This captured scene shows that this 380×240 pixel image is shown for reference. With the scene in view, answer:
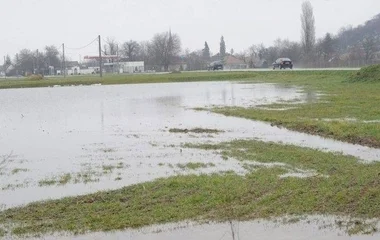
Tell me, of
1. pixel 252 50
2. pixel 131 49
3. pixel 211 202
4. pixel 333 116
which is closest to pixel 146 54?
pixel 131 49

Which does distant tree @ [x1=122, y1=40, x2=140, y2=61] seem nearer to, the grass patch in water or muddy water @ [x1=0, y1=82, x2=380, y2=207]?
muddy water @ [x1=0, y1=82, x2=380, y2=207]

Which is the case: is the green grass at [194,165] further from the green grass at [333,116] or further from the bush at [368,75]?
the bush at [368,75]

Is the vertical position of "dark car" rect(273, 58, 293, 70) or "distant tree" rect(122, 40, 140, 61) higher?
"distant tree" rect(122, 40, 140, 61)

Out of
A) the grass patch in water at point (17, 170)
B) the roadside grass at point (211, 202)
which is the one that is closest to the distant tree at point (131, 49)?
the grass patch in water at point (17, 170)

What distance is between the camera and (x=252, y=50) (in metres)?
175

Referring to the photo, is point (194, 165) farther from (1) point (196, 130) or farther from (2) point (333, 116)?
(2) point (333, 116)

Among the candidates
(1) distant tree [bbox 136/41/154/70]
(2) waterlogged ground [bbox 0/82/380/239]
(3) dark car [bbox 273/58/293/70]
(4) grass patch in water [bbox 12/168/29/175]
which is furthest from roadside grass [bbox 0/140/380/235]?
(1) distant tree [bbox 136/41/154/70]

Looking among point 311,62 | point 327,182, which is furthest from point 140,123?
point 311,62

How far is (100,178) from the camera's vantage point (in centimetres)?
1223

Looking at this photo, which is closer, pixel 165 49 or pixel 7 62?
pixel 165 49

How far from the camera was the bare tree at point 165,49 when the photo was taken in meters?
138

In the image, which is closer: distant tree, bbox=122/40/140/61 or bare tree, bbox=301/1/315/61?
bare tree, bbox=301/1/315/61

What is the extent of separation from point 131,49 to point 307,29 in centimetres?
7061

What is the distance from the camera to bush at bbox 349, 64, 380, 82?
141 ft
